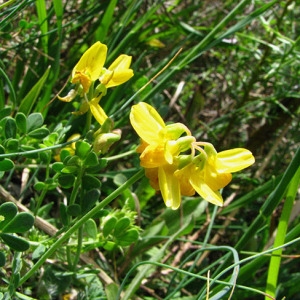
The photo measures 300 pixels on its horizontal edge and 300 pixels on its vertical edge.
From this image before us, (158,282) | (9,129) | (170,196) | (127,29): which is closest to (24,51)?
(127,29)

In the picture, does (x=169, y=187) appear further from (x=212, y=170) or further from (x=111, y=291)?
Result: (x=111, y=291)

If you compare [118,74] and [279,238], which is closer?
[118,74]

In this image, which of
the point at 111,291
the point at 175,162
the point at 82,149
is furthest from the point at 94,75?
the point at 111,291

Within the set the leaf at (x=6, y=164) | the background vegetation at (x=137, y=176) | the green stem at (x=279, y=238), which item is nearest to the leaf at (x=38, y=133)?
the background vegetation at (x=137, y=176)

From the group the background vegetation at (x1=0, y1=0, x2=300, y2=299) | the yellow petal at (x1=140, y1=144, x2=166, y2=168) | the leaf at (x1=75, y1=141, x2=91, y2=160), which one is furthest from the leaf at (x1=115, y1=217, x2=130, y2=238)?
the yellow petal at (x1=140, y1=144, x2=166, y2=168)

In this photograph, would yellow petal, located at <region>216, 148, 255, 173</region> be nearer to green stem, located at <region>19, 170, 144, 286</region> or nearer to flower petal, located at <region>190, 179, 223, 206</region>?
flower petal, located at <region>190, 179, 223, 206</region>
